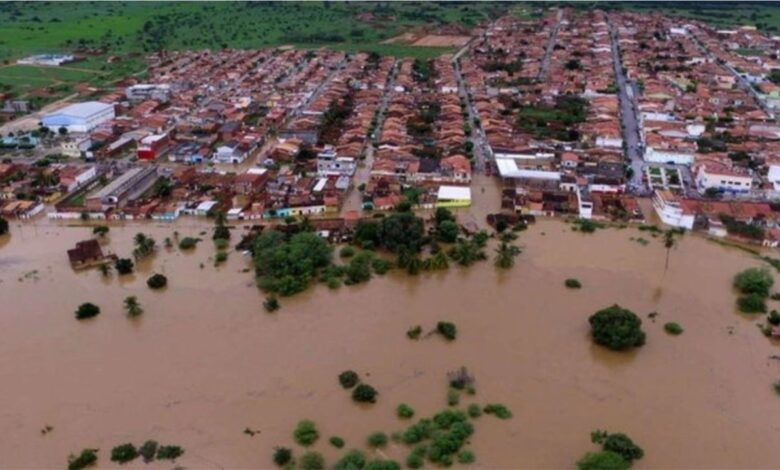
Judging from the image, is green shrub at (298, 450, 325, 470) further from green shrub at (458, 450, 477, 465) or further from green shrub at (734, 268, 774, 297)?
green shrub at (734, 268, 774, 297)

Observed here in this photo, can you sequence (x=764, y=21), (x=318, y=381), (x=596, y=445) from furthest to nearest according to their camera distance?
(x=764, y=21) < (x=318, y=381) < (x=596, y=445)

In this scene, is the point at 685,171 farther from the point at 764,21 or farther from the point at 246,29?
the point at 764,21

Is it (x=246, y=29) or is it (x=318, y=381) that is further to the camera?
(x=246, y=29)

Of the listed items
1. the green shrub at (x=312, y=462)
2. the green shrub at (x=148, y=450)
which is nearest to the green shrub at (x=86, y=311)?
the green shrub at (x=148, y=450)

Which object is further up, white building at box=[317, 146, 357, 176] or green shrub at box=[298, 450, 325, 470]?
white building at box=[317, 146, 357, 176]

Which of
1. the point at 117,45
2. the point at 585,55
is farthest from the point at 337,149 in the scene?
the point at 117,45

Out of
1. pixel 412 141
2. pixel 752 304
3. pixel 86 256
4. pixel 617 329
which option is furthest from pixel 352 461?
pixel 412 141

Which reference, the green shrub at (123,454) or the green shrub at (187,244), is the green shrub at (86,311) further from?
the green shrub at (123,454)

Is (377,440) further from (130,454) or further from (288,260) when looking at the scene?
(288,260)

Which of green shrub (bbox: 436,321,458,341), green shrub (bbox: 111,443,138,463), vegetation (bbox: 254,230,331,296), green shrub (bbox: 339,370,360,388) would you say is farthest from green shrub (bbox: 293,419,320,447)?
vegetation (bbox: 254,230,331,296)
